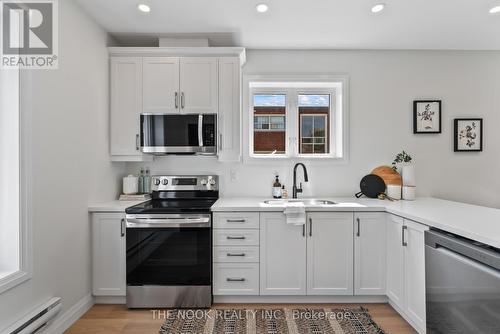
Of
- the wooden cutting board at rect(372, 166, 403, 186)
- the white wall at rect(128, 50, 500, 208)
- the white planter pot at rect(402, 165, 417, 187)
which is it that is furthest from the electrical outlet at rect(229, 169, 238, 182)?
the white planter pot at rect(402, 165, 417, 187)

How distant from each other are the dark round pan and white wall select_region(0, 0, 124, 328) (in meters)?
2.64

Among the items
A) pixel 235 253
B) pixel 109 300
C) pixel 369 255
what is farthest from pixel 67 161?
pixel 369 255

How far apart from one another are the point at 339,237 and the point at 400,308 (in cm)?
70

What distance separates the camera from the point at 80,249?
2.31m

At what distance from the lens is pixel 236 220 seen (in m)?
2.48

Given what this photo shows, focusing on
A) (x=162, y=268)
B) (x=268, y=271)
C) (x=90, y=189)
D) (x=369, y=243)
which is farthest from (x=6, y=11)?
(x=369, y=243)

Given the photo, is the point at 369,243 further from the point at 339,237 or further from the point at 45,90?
the point at 45,90

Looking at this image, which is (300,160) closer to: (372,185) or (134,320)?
(372,185)

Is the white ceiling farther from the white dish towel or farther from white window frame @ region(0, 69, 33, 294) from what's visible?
the white dish towel

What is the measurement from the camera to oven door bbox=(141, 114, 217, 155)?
107 inches

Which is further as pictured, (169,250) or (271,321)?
(169,250)

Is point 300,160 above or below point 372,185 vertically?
above

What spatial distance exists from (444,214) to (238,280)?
170 centimetres

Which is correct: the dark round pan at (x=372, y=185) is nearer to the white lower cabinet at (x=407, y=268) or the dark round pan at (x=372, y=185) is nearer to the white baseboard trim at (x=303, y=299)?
the white lower cabinet at (x=407, y=268)
